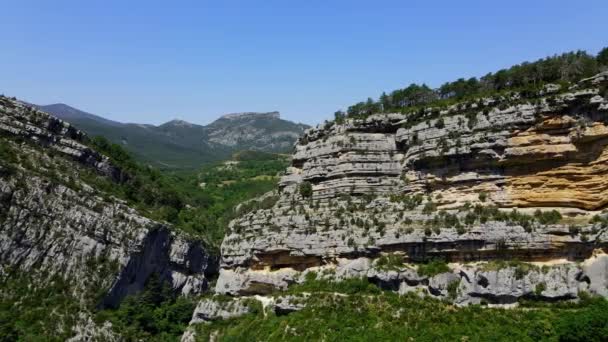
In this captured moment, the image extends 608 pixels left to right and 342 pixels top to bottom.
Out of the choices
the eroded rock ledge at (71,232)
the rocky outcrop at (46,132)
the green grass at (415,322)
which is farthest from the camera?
the rocky outcrop at (46,132)

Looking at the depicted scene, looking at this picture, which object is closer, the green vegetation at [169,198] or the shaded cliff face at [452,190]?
the shaded cliff face at [452,190]

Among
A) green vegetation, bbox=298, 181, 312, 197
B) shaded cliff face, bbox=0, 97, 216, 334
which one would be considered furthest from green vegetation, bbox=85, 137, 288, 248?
green vegetation, bbox=298, 181, 312, 197

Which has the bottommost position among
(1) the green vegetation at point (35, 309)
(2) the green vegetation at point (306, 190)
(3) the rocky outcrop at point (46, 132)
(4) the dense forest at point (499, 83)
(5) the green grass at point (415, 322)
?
(1) the green vegetation at point (35, 309)

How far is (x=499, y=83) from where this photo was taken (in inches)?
2450

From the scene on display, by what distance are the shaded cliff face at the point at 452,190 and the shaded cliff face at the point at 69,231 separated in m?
21.4

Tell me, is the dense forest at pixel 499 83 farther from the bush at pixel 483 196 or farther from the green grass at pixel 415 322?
the green grass at pixel 415 322

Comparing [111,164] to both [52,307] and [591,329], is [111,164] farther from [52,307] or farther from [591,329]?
[591,329]

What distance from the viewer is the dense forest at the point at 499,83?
184ft

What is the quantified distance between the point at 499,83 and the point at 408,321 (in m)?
31.0

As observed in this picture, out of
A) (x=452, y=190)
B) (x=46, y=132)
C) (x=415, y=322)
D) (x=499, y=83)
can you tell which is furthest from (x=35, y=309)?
(x=499, y=83)

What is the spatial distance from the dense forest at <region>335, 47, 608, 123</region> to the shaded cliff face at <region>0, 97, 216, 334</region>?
35238 mm

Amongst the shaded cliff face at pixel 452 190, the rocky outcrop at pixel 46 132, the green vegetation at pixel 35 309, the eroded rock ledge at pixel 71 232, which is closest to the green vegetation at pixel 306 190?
the shaded cliff face at pixel 452 190

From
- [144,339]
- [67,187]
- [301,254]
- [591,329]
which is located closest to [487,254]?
[591,329]

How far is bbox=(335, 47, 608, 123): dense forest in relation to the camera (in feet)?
184
